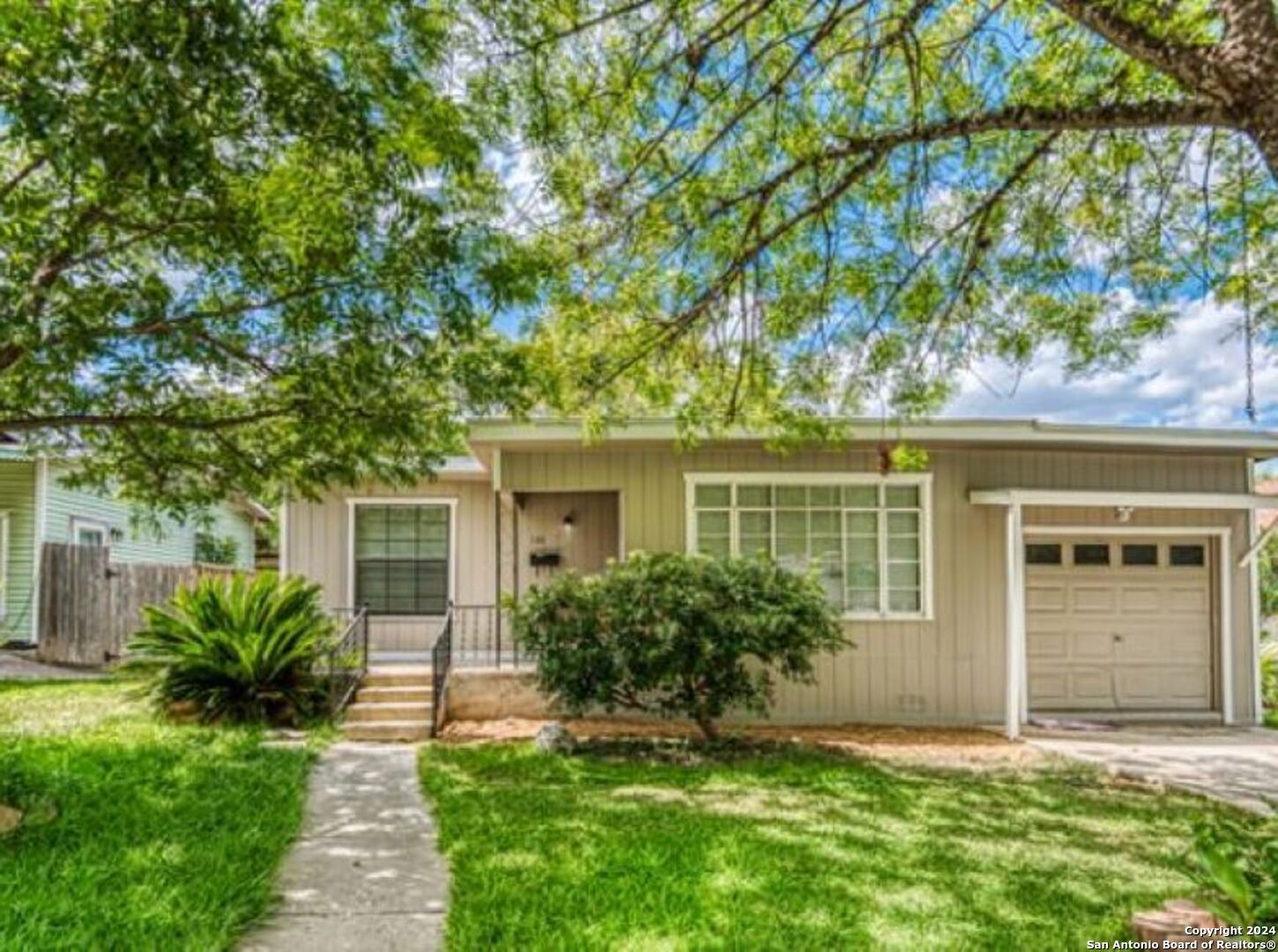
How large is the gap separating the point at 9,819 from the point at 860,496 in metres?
7.92

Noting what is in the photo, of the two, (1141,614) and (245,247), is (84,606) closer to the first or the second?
(245,247)

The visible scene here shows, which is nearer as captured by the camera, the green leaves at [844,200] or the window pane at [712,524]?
the green leaves at [844,200]

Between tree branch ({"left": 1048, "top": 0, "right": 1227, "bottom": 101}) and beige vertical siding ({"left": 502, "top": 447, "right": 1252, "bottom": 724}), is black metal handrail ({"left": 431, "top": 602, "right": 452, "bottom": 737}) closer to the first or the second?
beige vertical siding ({"left": 502, "top": 447, "right": 1252, "bottom": 724})

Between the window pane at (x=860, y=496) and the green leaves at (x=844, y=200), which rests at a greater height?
the green leaves at (x=844, y=200)

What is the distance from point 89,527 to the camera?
15.8 meters

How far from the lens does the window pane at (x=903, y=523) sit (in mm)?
9617

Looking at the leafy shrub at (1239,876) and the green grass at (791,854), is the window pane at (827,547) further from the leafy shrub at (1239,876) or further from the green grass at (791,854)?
the leafy shrub at (1239,876)

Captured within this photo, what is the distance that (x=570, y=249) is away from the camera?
20.0ft

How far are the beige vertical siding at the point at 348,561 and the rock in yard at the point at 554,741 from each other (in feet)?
14.0

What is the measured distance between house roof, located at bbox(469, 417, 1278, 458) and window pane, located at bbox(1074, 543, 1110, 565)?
1.33 metres

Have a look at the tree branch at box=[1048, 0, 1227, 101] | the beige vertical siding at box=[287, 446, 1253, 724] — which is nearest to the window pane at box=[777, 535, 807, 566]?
the beige vertical siding at box=[287, 446, 1253, 724]

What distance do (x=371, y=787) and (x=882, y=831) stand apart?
3566mm

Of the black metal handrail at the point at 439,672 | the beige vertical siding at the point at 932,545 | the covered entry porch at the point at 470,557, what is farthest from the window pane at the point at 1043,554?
the black metal handrail at the point at 439,672

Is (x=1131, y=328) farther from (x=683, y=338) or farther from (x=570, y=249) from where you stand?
(x=570, y=249)
